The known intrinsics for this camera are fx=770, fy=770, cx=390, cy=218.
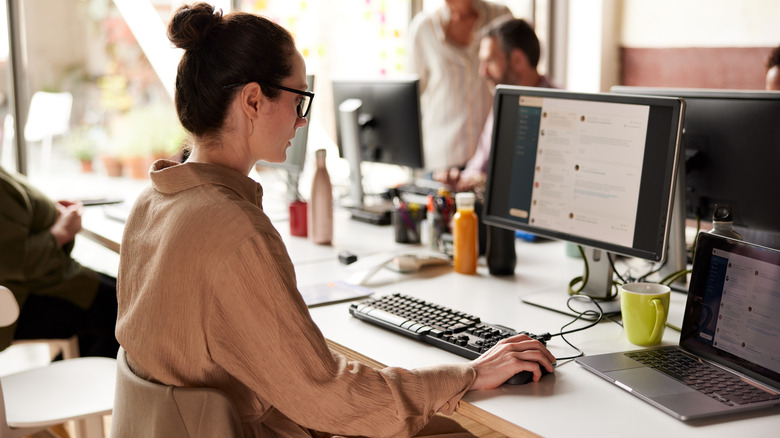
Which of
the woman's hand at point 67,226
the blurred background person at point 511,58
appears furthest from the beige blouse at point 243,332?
the blurred background person at point 511,58

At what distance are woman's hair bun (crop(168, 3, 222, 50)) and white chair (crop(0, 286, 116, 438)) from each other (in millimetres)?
670

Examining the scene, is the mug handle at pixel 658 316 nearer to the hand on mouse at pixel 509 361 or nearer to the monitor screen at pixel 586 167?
the monitor screen at pixel 586 167

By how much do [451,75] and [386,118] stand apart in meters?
1.62

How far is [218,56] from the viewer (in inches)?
48.8

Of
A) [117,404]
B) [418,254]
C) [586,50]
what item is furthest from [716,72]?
[117,404]

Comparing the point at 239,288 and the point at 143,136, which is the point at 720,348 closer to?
the point at 239,288

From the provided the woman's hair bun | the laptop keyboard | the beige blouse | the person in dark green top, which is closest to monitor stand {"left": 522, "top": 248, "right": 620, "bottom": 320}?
the laptop keyboard

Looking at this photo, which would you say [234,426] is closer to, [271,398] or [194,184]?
[271,398]

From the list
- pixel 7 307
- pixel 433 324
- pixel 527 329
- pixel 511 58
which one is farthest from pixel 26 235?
pixel 511 58

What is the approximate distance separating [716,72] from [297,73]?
3.49 m

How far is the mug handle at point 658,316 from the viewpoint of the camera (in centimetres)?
141

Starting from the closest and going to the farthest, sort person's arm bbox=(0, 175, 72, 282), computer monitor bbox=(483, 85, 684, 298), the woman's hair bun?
the woman's hair bun < computer monitor bbox=(483, 85, 684, 298) < person's arm bbox=(0, 175, 72, 282)

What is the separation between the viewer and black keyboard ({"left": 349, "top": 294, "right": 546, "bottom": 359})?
4.58 ft

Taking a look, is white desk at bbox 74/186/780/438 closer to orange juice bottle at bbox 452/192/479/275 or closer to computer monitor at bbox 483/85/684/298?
orange juice bottle at bbox 452/192/479/275
